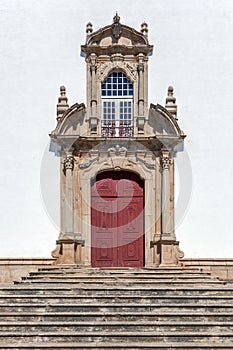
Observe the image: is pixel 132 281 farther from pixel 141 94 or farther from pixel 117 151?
pixel 141 94

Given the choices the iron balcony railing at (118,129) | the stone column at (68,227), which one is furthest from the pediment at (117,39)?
the stone column at (68,227)

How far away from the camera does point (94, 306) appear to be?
895 cm

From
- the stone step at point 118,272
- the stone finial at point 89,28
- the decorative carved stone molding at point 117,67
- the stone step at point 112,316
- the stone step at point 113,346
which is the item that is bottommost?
the stone step at point 113,346

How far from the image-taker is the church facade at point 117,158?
12.8 m

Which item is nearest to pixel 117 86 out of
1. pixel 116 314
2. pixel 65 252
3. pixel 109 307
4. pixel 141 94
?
pixel 141 94

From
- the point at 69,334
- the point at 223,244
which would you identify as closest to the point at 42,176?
the point at 223,244

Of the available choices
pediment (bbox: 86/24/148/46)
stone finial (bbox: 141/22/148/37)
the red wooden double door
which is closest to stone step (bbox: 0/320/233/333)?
the red wooden double door

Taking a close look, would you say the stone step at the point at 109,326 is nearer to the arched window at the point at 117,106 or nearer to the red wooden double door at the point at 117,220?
the red wooden double door at the point at 117,220

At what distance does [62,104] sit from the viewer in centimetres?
1288

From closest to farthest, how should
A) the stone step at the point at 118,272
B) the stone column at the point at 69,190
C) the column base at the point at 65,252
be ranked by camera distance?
the stone step at the point at 118,272, the column base at the point at 65,252, the stone column at the point at 69,190

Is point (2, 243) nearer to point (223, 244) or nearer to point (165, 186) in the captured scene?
point (165, 186)

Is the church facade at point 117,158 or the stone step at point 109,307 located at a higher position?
the church facade at point 117,158

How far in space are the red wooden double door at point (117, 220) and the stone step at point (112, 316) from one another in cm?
417

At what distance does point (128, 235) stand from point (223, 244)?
1999mm
